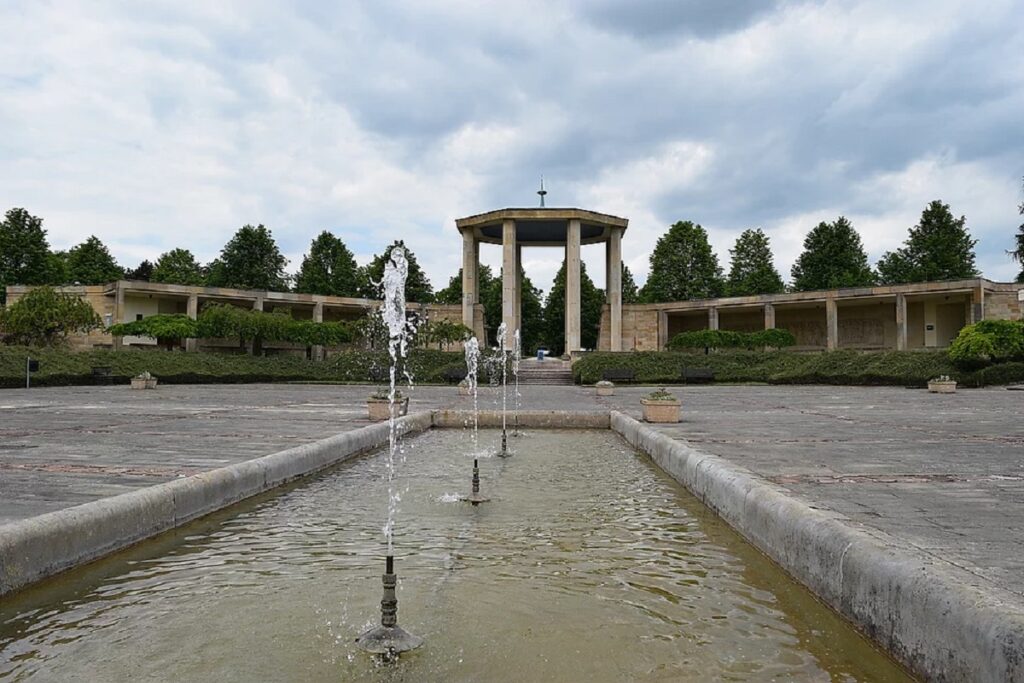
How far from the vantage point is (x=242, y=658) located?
2863mm

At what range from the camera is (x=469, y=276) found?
4416 centimetres

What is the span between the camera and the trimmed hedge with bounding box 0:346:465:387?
26734mm

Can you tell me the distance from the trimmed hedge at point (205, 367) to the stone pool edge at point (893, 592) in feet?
89.3

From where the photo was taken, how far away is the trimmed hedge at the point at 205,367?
26.7 m

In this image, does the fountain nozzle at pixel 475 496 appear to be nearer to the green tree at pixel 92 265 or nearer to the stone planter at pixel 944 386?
the stone planter at pixel 944 386

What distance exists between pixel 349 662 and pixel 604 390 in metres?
18.0

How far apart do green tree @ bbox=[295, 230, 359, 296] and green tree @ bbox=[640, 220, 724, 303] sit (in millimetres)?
24056

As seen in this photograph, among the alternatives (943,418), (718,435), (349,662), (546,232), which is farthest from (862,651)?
(546,232)

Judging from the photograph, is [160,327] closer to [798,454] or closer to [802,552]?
[798,454]

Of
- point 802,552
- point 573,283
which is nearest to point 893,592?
point 802,552

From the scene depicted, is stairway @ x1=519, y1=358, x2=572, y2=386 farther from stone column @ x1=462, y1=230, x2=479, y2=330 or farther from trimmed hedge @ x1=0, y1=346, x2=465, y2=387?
stone column @ x1=462, y1=230, x2=479, y2=330

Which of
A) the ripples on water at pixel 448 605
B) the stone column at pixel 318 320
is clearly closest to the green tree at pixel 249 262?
the stone column at pixel 318 320

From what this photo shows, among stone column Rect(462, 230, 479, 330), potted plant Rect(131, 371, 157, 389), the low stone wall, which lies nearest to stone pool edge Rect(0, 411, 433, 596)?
the low stone wall

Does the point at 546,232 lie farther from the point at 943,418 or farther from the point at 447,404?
the point at 943,418
